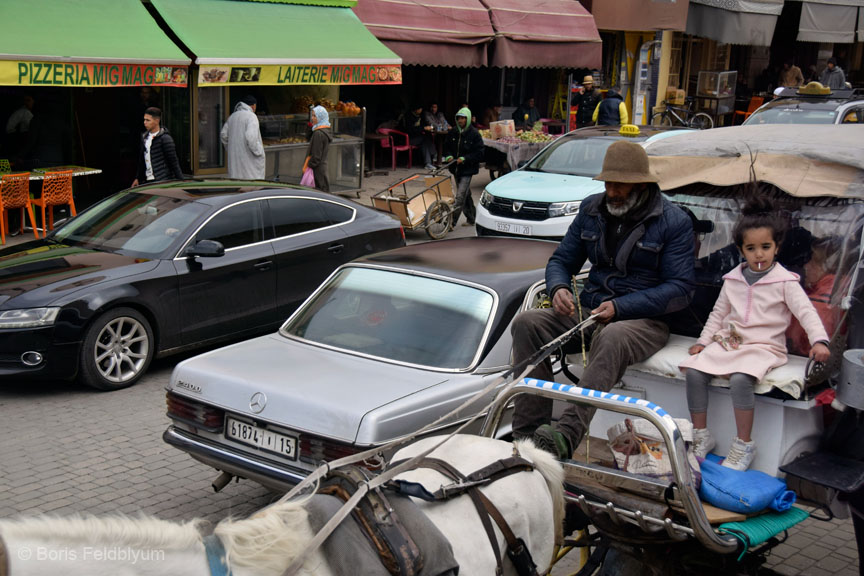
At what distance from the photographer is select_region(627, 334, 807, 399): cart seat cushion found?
430 cm

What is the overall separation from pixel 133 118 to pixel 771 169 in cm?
1460

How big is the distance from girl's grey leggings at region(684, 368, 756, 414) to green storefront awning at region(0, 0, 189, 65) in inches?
402

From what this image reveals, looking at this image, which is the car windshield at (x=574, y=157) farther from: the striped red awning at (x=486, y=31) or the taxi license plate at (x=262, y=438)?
the taxi license plate at (x=262, y=438)

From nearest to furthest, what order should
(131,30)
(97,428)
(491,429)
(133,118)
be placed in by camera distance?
(491,429), (97,428), (131,30), (133,118)

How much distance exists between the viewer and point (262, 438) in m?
4.88

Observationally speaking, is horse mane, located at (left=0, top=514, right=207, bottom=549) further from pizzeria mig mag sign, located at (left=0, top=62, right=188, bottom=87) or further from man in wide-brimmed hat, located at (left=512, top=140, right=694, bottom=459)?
pizzeria mig mag sign, located at (left=0, top=62, right=188, bottom=87)

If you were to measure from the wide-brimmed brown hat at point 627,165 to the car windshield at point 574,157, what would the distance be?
27.3ft

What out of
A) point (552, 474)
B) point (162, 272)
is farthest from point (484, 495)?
point (162, 272)

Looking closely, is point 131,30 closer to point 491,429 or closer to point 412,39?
point 412,39

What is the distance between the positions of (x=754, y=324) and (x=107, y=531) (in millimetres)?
3335

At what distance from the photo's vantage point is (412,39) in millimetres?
18109

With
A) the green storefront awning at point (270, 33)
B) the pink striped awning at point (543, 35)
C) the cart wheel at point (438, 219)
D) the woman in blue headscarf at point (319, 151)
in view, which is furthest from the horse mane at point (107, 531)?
the pink striped awning at point (543, 35)

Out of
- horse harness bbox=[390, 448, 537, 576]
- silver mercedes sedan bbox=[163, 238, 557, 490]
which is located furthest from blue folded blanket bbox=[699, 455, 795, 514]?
silver mercedes sedan bbox=[163, 238, 557, 490]

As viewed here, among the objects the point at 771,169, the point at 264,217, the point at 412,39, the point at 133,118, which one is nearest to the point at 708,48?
the point at 412,39
